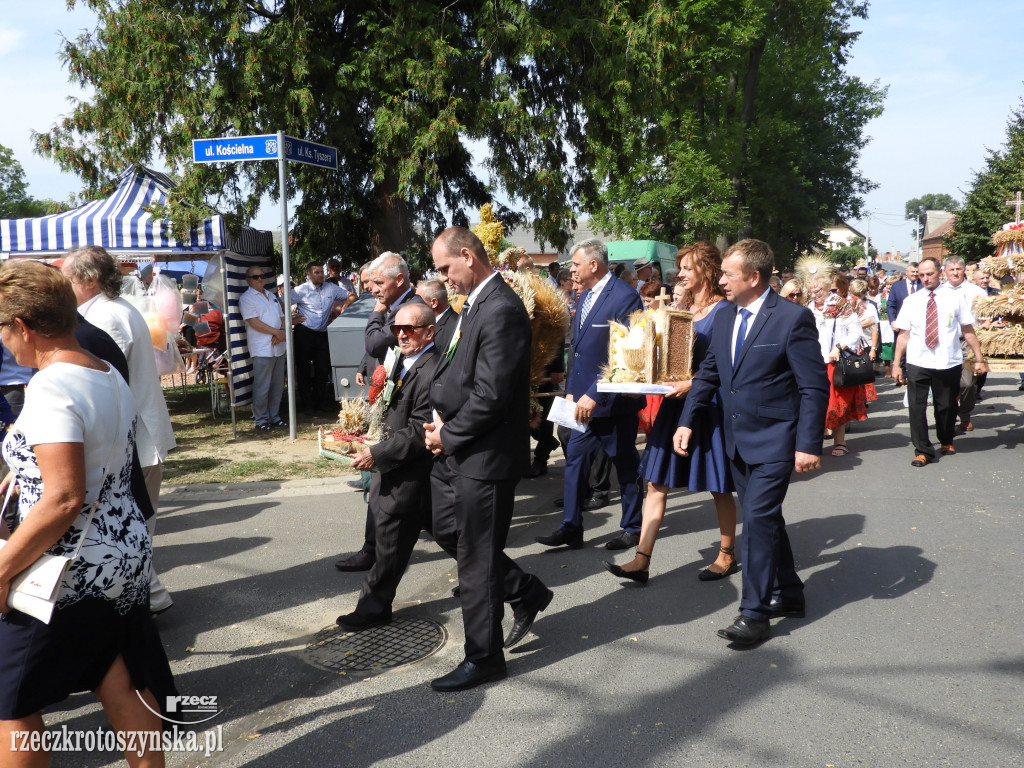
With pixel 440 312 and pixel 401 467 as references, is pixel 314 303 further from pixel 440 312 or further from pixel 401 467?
pixel 401 467

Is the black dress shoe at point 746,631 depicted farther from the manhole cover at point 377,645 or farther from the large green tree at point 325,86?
the large green tree at point 325,86

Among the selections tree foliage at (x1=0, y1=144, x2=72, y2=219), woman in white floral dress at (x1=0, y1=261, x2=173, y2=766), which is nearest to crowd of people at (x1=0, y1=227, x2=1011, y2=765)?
woman in white floral dress at (x1=0, y1=261, x2=173, y2=766)

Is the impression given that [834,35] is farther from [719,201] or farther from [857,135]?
[719,201]

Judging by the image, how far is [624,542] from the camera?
5.59 metres

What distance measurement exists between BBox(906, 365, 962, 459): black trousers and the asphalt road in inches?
67.1

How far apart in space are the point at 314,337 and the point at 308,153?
11.4 ft

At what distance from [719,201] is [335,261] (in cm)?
1430

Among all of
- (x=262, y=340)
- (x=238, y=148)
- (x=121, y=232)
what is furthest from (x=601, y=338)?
(x=121, y=232)

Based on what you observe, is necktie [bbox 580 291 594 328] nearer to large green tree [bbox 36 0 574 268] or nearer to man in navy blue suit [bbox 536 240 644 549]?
man in navy blue suit [bbox 536 240 644 549]

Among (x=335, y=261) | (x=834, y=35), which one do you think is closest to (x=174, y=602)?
(x=335, y=261)

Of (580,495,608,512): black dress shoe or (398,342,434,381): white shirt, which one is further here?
(580,495,608,512): black dress shoe

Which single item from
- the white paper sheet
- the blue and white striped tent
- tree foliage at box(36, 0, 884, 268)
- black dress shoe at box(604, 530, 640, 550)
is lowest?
black dress shoe at box(604, 530, 640, 550)

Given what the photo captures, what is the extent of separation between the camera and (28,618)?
243cm

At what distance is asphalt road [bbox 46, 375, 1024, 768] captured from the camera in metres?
3.19
